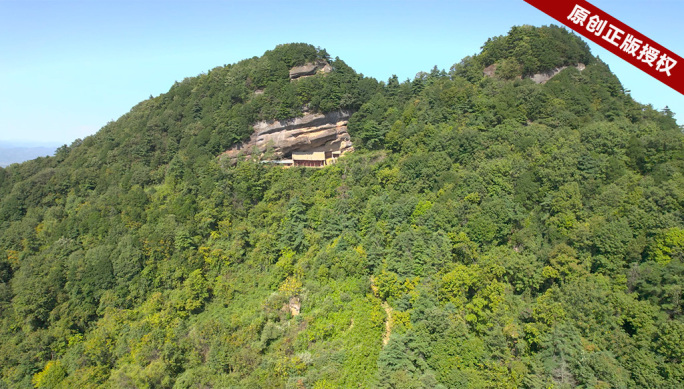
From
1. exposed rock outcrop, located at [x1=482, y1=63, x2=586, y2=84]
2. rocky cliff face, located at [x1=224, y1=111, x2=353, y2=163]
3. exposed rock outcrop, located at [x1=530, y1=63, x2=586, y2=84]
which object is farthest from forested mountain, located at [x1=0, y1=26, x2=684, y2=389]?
rocky cliff face, located at [x1=224, y1=111, x2=353, y2=163]

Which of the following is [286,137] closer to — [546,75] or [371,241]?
[371,241]

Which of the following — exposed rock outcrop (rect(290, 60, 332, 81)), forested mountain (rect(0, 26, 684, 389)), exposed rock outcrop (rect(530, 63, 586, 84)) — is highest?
A: exposed rock outcrop (rect(530, 63, 586, 84))

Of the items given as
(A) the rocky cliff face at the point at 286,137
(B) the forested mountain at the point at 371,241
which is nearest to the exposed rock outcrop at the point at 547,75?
(B) the forested mountain at the point at 371,241

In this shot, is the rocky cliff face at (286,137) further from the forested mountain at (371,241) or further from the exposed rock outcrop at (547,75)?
the exposed rock outcrop at (547,75)

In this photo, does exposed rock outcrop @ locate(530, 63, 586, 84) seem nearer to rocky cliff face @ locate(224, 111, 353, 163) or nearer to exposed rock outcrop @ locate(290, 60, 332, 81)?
rocky cliff face @ locate(224, 111, 353, 163)

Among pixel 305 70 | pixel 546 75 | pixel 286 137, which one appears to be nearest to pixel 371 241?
pixel 286 137

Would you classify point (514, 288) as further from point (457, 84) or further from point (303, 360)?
point (457, 84)
